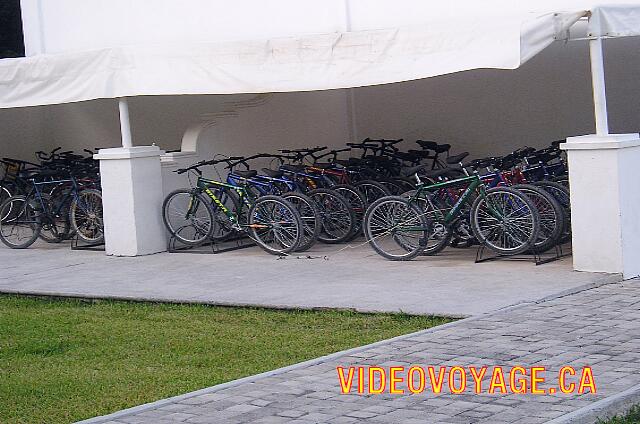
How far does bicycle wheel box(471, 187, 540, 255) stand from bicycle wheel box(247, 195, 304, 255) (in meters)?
2.06

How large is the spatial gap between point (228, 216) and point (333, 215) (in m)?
1.16

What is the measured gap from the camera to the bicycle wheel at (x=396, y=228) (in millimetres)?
11016

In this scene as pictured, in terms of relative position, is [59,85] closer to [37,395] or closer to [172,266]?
[172,266]

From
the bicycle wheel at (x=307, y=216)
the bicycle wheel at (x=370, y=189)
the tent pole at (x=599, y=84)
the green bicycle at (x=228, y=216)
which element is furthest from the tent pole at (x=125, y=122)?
the tent pole at (x=599, y=84)

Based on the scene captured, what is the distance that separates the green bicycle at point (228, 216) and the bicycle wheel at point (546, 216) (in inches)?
100

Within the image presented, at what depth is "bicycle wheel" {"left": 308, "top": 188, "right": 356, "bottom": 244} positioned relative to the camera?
40.0 ft

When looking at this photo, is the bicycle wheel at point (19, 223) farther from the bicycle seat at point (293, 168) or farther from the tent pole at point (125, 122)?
the bicycle seat at point (293, 168)

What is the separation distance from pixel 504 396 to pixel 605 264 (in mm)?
3916

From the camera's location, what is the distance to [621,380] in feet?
20.5

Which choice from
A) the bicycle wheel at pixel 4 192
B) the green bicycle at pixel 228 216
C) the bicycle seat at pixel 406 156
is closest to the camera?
the green bicycle at pixel 228 216

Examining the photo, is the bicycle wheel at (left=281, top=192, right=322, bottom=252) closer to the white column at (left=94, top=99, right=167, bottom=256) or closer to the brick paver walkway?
the white column at (left=94, top=99, right=167, bottom=256)

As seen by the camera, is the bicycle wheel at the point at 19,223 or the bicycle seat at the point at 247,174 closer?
the bicycle seat at the point at 247,174

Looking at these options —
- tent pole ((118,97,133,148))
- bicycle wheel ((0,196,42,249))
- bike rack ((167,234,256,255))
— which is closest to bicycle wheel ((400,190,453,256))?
bike rack ((167,234,256,255))

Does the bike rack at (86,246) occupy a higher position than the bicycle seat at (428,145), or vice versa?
the bicycle seat at (428,145)
